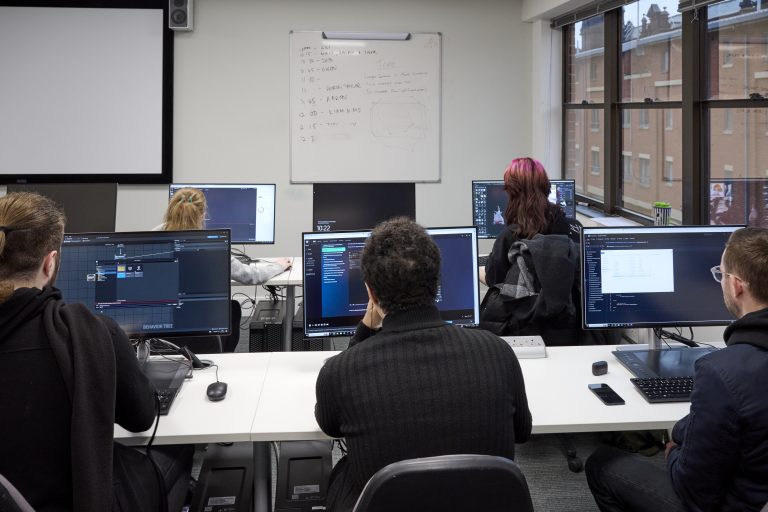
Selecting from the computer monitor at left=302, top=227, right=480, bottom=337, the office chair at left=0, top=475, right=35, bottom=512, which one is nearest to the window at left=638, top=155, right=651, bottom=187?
the computer monitor at left=302, top=227, right=480, bottom=337

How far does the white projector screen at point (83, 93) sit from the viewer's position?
5.25m

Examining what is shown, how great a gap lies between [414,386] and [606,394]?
836 millimetres

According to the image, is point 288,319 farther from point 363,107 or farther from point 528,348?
point 363,107

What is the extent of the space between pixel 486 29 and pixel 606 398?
416 cm

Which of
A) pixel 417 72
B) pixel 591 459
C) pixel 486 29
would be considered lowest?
pixel 591 459

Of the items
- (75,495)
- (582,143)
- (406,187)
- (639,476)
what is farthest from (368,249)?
(582,143)

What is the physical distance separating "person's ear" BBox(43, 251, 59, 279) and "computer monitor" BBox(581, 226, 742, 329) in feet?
5.27

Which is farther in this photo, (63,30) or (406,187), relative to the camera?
(63,30)

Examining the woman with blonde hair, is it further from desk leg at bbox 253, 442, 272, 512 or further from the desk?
desk leg at bbox 253, 442, 272, 512

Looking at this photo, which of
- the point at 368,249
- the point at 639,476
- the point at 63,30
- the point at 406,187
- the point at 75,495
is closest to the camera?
the point at 75,495

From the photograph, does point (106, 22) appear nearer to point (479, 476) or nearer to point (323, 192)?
point (323, 192)

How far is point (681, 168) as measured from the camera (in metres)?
3.77

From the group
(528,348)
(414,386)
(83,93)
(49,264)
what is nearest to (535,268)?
(528,348)

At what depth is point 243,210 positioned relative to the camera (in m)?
4.14
